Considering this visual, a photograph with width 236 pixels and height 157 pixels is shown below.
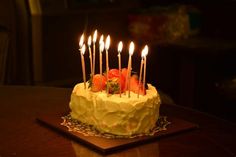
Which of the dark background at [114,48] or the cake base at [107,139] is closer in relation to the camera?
the cake base at [107,139]

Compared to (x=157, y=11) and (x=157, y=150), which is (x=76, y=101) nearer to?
(x=157, y=150)

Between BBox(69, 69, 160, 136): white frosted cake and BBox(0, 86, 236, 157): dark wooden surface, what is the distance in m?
0.09

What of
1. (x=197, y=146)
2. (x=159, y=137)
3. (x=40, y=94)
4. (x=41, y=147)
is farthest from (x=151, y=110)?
(x=40, y=94)

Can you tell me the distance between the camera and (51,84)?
172 inches

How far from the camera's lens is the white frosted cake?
1.77 metres

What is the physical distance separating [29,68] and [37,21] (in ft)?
1.45

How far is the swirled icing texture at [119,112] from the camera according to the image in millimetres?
1769

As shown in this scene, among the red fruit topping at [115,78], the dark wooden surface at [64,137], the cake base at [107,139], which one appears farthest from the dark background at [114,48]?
the red fruit topping at [115,78]

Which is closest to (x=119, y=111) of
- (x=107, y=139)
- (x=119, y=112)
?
(x=119, y=112)

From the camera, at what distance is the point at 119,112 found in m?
1.77

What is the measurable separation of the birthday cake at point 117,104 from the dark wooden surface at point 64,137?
0.10m

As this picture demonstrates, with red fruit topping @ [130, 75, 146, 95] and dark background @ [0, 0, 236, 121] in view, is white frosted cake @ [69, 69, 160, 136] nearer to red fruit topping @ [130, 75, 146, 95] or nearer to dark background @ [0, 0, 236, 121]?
red fruit topping @ [130, 75, 146, 95]

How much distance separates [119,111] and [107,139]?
11cm

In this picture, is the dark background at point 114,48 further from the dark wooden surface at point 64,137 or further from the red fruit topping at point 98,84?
the red fruit topping at point 98,84
